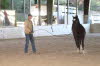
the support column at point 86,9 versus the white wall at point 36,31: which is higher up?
the support column at point 86,9

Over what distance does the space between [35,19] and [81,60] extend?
66.6 feet

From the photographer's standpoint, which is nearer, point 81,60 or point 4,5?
point 81,60

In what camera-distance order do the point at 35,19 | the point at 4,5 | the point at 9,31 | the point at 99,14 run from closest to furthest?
the point at 9,31, the point at 4,5, the point at 35,19, the point at 99,14

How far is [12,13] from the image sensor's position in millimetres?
27781

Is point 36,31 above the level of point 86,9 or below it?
below

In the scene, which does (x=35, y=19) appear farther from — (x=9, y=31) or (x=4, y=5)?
(x=9, y=31)

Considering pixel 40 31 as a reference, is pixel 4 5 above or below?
above

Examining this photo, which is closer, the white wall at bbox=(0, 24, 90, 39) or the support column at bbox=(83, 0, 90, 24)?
the white wall at bbox=(0, 24, 90, 39)

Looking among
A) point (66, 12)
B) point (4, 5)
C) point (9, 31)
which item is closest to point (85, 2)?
point (66, 12)

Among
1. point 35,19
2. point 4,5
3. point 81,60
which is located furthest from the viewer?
point 35,19

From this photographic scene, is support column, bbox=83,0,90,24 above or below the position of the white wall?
above

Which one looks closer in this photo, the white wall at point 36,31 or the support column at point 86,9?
the white wall at point 36,31

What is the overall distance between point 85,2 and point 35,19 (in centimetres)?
787

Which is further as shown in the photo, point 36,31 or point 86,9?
point 86,9
